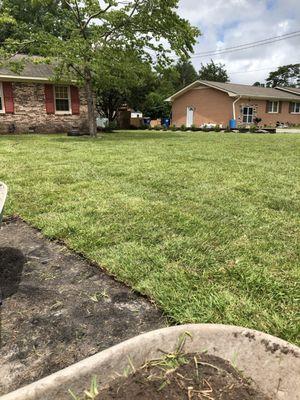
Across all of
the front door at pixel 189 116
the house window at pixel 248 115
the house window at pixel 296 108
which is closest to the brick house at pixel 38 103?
the front door at pixel 189 116

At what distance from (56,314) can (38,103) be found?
1815cm

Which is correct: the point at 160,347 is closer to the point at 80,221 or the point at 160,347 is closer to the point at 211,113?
the point at 80,221

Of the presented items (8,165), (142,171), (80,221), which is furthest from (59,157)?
(80,221)

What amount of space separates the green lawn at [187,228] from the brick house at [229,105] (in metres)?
24.3

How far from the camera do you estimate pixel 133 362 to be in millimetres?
1321

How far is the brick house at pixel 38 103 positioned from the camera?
17859 millimetres

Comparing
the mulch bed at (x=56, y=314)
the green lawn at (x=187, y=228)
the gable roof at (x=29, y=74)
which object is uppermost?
the gable roof at (x=29, y=74)

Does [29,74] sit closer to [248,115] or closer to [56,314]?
[56,314]

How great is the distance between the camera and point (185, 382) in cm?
128

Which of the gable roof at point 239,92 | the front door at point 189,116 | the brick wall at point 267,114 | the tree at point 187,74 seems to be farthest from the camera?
the tree at point 187,74

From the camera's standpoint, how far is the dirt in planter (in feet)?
3.99

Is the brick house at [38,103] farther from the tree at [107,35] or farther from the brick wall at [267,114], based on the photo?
the brick wall at [267,114]

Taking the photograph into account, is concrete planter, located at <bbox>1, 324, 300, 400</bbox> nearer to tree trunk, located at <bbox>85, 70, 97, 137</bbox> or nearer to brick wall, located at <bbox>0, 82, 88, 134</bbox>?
tree trunk, located at <bbox>85, 70, 97, 137</bbox>

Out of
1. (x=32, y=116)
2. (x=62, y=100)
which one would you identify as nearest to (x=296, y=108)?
(x=62, y=100)
